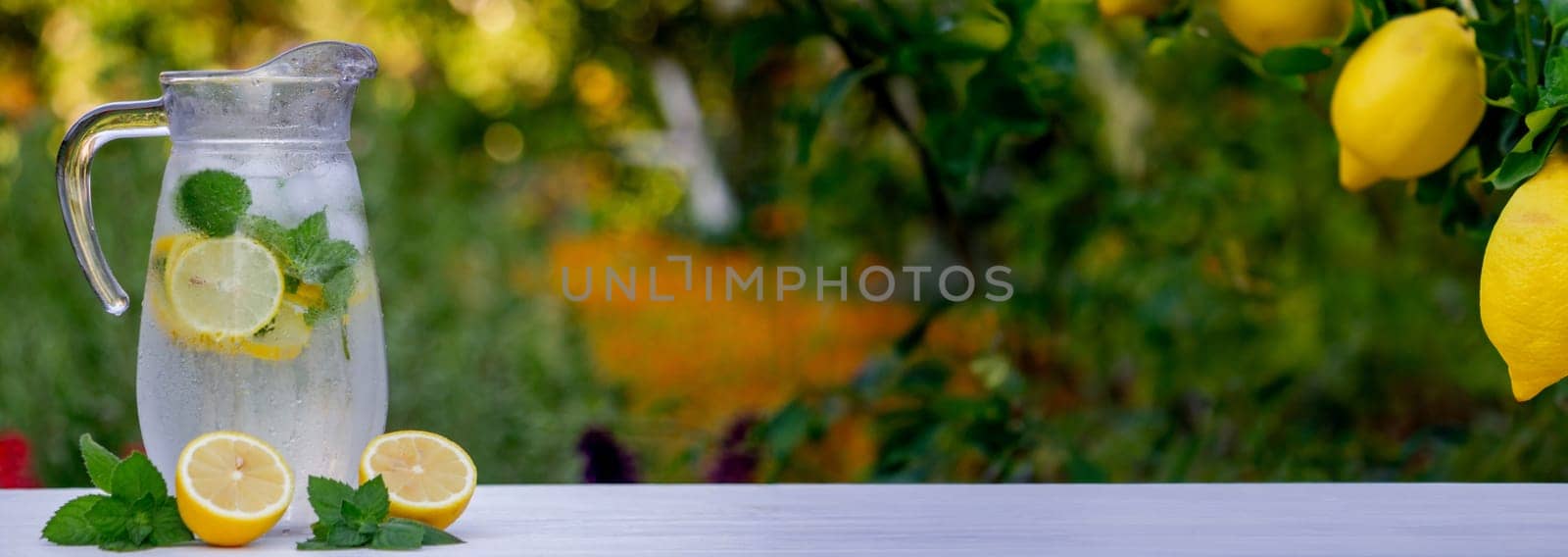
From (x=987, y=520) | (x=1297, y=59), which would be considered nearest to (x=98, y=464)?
(x=987, y=520)

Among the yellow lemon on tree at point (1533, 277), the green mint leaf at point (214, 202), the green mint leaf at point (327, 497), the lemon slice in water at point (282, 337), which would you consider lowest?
the yellow lemon on tree at point (1533, 277)

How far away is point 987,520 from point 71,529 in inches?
11.8

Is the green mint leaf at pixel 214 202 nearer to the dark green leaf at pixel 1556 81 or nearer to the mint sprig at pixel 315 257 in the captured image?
the mint sprig at pixel 315 257

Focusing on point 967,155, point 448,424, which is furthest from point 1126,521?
point 448,424

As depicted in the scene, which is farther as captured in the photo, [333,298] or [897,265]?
[897,265]

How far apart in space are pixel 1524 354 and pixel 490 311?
5.95 feet

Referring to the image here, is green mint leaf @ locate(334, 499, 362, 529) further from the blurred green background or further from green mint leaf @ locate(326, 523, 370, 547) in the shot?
the blurred green background

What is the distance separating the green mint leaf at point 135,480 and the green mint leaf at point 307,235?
8 cm

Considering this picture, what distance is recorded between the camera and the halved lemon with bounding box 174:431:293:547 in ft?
1.53

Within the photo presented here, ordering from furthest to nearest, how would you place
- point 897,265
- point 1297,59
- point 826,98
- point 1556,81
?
1. point 897,265
2. point 826,98
3. point 1297,59
4. point 1556,81

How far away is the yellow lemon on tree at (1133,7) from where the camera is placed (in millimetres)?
572

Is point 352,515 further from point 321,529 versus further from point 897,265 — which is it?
point 897,265

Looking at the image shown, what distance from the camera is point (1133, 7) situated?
1.90ft

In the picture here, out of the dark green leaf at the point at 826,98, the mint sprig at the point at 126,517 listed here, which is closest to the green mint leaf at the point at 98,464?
the mint sprig at the point at 126,517
